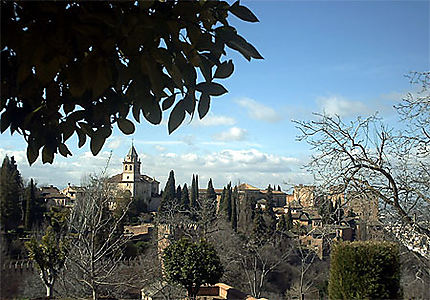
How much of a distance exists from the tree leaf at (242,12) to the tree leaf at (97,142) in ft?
1.08

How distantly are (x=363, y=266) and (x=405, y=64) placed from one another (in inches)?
89.8

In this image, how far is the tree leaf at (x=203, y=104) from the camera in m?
0.76

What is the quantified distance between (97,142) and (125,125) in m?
0.06

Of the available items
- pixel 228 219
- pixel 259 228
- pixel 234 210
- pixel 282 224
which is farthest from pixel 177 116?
pixel 282 224

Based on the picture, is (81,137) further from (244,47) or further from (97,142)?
(244,47)

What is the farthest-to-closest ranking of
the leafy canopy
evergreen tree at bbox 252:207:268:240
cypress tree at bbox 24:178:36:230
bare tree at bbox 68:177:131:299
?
1. evergreen tree at bbox 252:207:268:240
2. bare tree at bbox 68:177:131:299
3. cypress tree at bbox 24:178:36:230
4. the leafy canopy

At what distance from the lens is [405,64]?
4617 mm

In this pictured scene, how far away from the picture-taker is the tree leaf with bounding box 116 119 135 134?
0.78 m

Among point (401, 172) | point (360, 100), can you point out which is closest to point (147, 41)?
point (401, 172)

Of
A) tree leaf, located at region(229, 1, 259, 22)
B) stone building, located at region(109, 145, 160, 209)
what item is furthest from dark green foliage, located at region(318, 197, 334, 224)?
stone building, located at region(109, 145, 160, 209)

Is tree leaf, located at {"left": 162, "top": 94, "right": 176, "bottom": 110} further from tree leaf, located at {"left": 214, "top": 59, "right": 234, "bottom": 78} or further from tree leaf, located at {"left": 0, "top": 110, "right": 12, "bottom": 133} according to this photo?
tree leaf, located at {"left": 0, "top": 110, "right": 12, "bottom": 133}

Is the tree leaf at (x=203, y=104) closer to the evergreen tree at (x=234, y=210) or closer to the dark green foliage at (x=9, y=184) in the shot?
the dark green foliage at (x=9, y=184)

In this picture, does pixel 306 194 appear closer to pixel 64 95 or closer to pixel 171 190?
pixel 64 95

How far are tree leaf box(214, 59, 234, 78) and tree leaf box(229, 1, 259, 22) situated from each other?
0.29 ft
